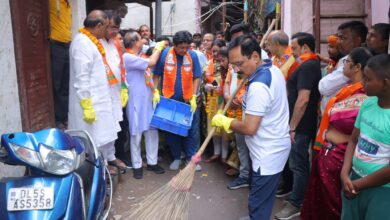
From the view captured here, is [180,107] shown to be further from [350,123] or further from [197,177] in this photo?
[350,123]

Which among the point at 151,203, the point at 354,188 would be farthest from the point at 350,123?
the point at 151,203

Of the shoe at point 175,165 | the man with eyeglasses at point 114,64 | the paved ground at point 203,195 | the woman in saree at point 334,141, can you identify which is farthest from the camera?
the shoe at point 175,165

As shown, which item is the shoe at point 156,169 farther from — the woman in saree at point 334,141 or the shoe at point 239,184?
the woman in saree at point 334,141

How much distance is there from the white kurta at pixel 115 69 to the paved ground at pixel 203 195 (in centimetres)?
94

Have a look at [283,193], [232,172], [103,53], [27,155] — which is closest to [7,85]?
[103,53]

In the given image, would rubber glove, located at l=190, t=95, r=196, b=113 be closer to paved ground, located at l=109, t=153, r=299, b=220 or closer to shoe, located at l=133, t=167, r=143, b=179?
paved ground, located at l=109, t=153, r=299, b=220

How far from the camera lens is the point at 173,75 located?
16.5 feet

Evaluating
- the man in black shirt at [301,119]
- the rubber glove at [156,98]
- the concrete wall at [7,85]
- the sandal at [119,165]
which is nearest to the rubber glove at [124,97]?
the rubber glove at [156,98]

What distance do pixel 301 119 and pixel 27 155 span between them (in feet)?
8.59

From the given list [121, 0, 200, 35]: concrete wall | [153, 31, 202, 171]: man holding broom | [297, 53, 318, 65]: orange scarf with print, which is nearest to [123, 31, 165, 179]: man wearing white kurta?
[153, 31, 202, 171]: man holding broom

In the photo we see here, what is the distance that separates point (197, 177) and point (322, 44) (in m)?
2.75

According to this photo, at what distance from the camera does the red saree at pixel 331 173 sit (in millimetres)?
2832

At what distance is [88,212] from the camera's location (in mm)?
2596

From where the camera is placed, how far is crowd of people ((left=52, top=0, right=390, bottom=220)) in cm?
239
